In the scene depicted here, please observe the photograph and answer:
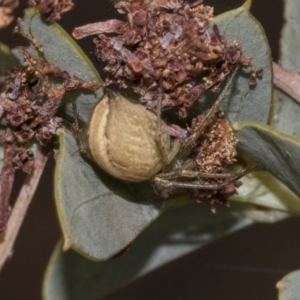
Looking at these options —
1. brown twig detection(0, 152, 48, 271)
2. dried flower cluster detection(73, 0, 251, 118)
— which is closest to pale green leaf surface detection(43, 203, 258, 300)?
brown twig detection(0, 152, 48, 271)

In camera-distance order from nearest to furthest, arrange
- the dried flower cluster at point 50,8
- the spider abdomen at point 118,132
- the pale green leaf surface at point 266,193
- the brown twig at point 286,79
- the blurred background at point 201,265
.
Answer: the dried flower cluster at point 50,8
the spider abdomen at point 118,132
the brown twig at point 286,79
the pale green leaf surface at point 266,193
the blurred background at point 201,265

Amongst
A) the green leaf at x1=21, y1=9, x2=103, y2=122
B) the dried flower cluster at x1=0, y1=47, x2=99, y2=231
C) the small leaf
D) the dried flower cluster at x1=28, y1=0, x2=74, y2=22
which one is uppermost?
the dried flower cluster at x1=28, y1=0, x2=74, y2=22

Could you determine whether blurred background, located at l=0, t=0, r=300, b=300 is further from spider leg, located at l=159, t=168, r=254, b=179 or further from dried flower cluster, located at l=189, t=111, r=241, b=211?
dried flower cluster, located at l=189, t=111, r=241, b=211

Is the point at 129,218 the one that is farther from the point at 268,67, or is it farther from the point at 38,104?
the point at 268,67

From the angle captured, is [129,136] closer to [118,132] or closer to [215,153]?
[118,132]

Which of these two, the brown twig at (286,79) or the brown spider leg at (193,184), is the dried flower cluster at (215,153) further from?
the brown twig at (286,79)

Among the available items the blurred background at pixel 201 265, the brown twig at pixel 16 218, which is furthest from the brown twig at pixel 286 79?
the blurred background at pixel 201 265
